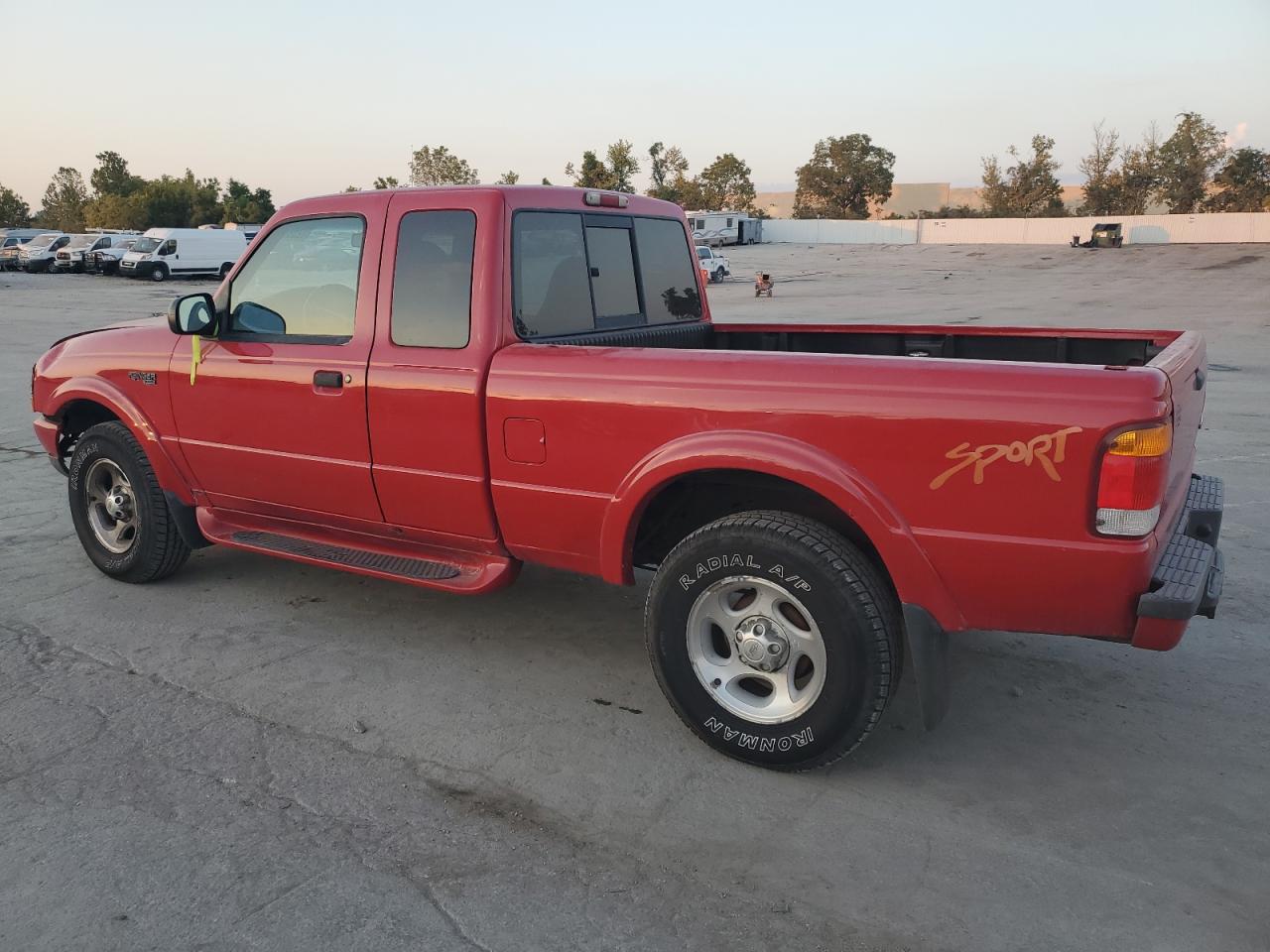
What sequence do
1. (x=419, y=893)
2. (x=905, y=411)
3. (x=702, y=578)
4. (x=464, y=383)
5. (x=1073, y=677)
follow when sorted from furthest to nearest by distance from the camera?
(x=1073, y=677)
(x=464, y=383)
(x=702, y=578)
(x=905, y=411)
(x=419, y=893)

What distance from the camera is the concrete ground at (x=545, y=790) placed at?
8.66 feet

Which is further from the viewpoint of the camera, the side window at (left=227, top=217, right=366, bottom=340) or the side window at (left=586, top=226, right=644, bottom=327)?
the side window at (left=586, top=226, right=644, bottom=327)

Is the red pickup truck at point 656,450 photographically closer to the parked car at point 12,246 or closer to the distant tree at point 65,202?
the parked car at point 12,246

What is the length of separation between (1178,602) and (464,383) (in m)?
2.48

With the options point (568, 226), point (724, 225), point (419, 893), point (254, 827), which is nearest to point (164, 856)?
point (254, 827)

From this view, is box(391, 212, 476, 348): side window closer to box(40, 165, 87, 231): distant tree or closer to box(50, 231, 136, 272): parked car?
box(50, 231, 136, 272): parked car

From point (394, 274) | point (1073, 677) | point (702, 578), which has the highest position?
point (394, 274)

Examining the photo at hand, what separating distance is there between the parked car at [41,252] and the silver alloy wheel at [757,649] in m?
47.3

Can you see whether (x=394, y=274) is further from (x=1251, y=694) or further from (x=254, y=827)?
(x=1251, y=694)

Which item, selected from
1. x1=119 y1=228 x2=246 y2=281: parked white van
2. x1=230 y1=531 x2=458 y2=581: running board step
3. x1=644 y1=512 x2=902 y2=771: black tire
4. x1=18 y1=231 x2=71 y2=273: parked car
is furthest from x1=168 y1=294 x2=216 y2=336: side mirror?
x1=18 y1=231 x2=71 y2=273: parked car

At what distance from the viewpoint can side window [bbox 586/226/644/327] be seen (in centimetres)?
441

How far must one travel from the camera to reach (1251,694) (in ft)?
12.7

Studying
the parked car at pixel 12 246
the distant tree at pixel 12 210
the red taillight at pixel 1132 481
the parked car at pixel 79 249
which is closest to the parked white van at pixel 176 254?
the parked car at pixel 79 249

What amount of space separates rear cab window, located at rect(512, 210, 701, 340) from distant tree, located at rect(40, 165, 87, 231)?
10961 cm
